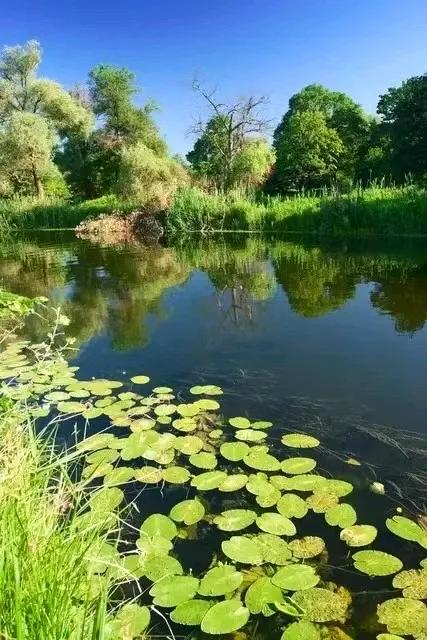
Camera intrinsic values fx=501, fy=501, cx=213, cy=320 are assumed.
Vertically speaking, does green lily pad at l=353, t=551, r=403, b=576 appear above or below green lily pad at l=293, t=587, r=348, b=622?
above

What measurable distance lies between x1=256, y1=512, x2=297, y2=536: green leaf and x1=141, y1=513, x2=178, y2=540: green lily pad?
441 millimetres

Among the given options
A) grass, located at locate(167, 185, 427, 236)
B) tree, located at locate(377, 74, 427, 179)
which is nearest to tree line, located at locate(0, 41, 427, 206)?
tree, located at locate(377, 74, 427, 179)

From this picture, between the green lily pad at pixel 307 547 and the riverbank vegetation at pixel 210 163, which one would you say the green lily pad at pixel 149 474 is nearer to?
the green lily pad at pixel 307 547

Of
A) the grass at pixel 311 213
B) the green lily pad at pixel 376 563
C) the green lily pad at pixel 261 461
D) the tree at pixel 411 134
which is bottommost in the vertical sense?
the green lily pad at pixel 376 563

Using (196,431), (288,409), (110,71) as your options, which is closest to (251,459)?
(196,431)

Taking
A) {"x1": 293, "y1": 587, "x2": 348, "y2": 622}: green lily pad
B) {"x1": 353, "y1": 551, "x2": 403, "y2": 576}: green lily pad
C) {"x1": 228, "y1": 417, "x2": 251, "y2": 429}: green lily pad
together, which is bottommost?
{"x1": 293, "y1": 587, "x2": 348, "y2": 622}: green lily pad

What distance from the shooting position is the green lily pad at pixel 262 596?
2020 mm

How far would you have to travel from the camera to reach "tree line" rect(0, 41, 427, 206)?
27562 millimetres

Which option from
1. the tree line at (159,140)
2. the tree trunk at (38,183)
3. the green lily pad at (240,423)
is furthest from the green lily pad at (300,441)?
the tree trunk at (38,183)

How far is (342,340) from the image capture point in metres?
5.73

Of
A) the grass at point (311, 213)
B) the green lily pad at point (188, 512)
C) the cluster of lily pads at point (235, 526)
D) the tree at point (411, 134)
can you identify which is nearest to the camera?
the cluster of lily pads at point (235, 526)

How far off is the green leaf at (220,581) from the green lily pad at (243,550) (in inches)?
3.3

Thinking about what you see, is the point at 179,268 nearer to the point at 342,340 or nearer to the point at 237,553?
the point at 342,340

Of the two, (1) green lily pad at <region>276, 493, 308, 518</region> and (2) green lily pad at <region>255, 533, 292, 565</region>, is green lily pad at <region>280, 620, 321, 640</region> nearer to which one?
(2) green lily pad at <region>255, 533, 292, 565</region>
